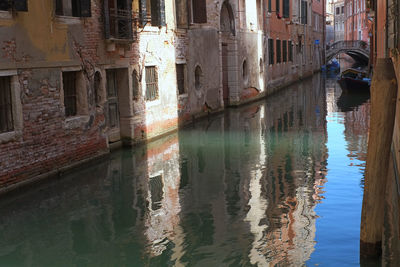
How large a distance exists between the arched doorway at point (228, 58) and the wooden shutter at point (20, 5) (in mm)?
12936

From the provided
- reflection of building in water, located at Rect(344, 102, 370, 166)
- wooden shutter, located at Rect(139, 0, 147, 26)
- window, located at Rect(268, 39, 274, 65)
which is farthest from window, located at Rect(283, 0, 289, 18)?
wooden shutter, located at Rect(139, 0, 147, 26)

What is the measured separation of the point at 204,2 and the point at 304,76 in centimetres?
2382

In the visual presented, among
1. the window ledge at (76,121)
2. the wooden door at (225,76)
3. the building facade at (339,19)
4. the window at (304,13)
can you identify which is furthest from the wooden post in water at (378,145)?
the building facade at (339,19)

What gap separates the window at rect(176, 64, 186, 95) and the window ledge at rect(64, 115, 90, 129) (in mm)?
5856

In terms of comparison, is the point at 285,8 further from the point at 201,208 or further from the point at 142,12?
the point at 201,208

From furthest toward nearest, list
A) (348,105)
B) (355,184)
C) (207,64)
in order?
(348,105) < (207,64) < (355,184)

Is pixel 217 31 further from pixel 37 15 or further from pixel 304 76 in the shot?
pixel 304 76

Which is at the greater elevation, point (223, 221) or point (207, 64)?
point (207, 64)

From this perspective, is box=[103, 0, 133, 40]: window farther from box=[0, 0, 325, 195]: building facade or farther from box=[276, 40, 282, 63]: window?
box=[276, 40, 282, 63]: window

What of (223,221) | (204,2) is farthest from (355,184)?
(204,2)

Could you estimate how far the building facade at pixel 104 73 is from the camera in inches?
374

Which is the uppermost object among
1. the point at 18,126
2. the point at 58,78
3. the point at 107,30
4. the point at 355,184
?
the point at 107,30

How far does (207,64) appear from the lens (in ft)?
63.5

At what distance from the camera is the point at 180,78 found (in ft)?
56.9
